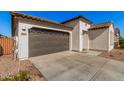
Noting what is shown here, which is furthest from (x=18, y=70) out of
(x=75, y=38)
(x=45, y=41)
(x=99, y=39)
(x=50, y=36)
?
(x=99, y=39)

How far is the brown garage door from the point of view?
6.63 meters

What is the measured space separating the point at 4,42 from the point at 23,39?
349 centimetres

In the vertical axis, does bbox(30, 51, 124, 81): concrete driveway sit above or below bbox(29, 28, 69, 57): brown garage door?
below

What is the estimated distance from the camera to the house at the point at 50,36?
19.3ft

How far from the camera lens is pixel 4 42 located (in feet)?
25.9

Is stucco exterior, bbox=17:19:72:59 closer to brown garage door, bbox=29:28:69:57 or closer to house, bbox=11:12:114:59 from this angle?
house, bbox=11:12:114:59

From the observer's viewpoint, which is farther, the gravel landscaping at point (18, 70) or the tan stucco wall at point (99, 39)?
the tan stucco wall at point (99, 39)

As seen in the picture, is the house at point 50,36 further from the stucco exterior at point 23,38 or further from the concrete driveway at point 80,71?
the concrete driveway at point 80,71

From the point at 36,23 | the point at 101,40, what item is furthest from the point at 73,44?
the point at 36,23

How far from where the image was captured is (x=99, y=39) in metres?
10.7

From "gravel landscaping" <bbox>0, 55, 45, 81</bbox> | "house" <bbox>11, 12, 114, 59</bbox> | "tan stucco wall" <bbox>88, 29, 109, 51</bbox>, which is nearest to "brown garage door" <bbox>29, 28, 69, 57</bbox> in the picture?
"house" <bbox>11, 12, 114, 59</bbox>

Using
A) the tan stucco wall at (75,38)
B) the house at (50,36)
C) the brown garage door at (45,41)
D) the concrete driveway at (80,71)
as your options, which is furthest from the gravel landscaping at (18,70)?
the tan stucco wall at (75,38)
